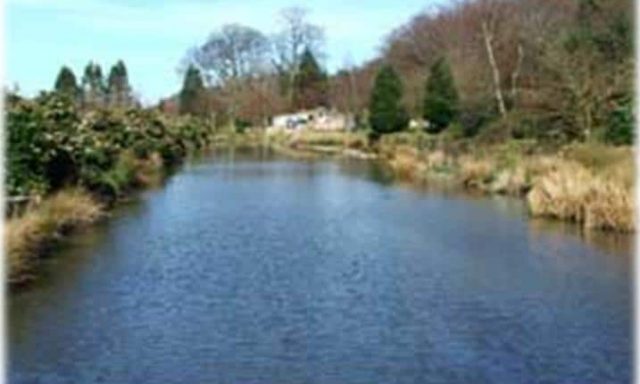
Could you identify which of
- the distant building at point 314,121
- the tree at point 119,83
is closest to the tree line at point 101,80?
the tree at point 119,83

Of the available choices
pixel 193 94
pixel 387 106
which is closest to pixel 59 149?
pixel 387 106

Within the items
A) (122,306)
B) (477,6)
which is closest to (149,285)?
(122,306)

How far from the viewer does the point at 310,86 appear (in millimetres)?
60844

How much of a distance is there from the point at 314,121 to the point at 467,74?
1944 centimetres

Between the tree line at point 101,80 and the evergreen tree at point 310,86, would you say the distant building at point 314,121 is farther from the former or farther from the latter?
the tree line at point 101,80

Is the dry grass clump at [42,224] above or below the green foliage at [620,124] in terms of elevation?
below

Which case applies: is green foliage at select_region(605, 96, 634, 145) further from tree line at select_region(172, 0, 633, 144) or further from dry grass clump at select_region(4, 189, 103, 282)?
dry grass clump at select_region(4, 189, 103, 282)

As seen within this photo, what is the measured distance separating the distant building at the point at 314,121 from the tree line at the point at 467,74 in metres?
0.61

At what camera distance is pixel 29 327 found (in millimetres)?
9250

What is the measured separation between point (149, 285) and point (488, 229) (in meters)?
6.00

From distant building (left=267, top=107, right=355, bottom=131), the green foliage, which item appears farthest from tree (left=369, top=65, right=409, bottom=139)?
the green foliage

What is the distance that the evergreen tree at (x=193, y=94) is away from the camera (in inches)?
2397

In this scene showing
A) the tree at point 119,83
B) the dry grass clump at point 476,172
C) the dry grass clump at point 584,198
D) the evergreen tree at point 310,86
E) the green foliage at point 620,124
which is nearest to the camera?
the dry grass clump at point 584,198

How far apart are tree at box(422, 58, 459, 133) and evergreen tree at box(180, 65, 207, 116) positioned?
1031 inches
